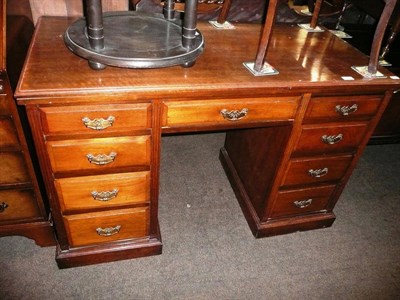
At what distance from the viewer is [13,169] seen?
136cm

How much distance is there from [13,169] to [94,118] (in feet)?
1.62

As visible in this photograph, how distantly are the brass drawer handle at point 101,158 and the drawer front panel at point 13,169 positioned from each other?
0.32 metres

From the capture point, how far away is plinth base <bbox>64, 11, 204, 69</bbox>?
1.15 metres

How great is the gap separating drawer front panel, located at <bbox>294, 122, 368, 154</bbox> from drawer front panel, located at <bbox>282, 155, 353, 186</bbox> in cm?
6

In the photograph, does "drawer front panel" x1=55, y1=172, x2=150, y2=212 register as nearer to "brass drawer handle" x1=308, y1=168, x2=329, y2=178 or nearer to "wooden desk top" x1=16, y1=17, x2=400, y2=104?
"wooden desk top" x1=16, y1=17, x2=400, y2=104

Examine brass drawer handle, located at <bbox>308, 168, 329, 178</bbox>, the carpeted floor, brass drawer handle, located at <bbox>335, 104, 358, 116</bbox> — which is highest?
brass drawer handle, located at <bbox>335, 104, 358, 116</bbox>

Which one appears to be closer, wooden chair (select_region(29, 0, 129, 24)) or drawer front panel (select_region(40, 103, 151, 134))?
drawer front panel (select_region(40, 103, 151, 134))

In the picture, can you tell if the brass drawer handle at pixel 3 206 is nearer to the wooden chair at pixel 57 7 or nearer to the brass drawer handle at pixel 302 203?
the wooden chair at pixel 57 7

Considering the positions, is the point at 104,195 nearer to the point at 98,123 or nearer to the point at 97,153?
the point at 97,153

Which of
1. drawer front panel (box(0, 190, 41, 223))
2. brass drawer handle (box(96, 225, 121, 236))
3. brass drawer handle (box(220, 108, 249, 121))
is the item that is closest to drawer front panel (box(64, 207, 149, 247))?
brass drawer handle (box(96, 225, 121, 236))

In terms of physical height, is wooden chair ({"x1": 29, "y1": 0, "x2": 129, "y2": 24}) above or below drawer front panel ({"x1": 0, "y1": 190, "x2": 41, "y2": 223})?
above

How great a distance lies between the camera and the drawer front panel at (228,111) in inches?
48.5

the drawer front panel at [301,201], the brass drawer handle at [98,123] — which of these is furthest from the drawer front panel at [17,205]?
the drawer front panel at [301,201]

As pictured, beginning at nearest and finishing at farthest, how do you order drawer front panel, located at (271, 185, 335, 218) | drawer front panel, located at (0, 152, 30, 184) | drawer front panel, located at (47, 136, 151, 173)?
drawer front panel, located at (47, 136, 151, 173)
drawer front panel, located at (0, 152, 30, 184)
drawer front panel, located at (271, 185, 335, 218)
